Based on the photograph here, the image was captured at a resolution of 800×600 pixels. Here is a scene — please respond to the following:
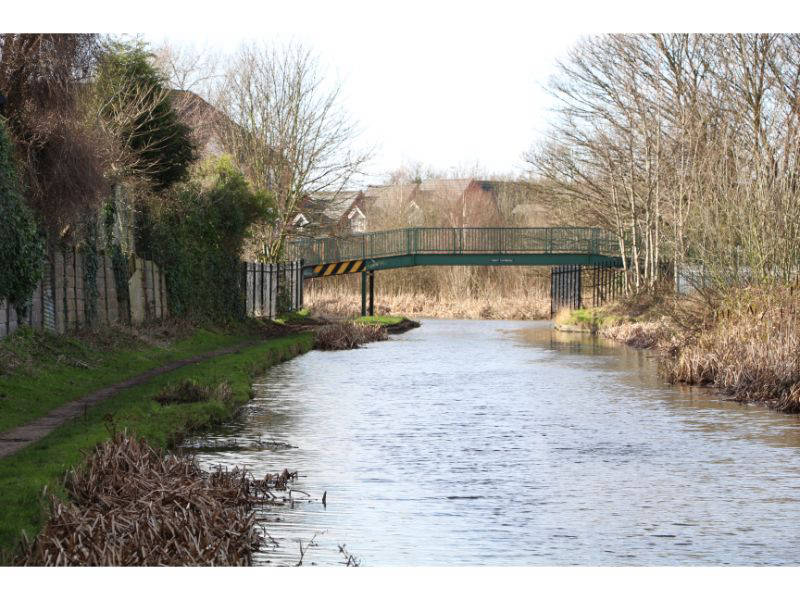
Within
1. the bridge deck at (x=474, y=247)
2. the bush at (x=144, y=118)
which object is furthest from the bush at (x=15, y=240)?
the bridge deck at (x=474, y=247)

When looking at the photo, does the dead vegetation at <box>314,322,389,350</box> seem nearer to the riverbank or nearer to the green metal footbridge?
the riverbank

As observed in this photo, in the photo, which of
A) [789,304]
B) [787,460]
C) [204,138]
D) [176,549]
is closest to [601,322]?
[204,138]

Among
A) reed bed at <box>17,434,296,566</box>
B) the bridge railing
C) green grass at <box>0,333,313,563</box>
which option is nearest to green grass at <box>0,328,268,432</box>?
green grass at <box>0,333,313,563</box>

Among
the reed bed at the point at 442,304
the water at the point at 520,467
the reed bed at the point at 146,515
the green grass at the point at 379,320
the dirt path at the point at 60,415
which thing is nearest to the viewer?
the reed bed at the point at 146,515

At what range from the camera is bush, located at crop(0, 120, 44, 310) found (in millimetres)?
17656

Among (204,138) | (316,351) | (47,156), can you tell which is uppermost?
(204,138)

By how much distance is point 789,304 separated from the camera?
20906 millimetres

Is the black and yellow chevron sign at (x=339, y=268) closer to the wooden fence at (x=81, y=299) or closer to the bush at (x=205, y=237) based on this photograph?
the bush at (x=205, y=237)

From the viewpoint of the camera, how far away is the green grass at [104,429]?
352 inches

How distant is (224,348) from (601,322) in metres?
17.1

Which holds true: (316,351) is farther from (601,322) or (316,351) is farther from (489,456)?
(489,456)

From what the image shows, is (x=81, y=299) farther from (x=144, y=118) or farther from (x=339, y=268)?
(x=339, y=268)

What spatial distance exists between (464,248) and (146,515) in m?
38.6

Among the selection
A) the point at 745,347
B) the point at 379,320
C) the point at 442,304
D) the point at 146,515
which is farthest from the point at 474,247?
the point at 146,515
